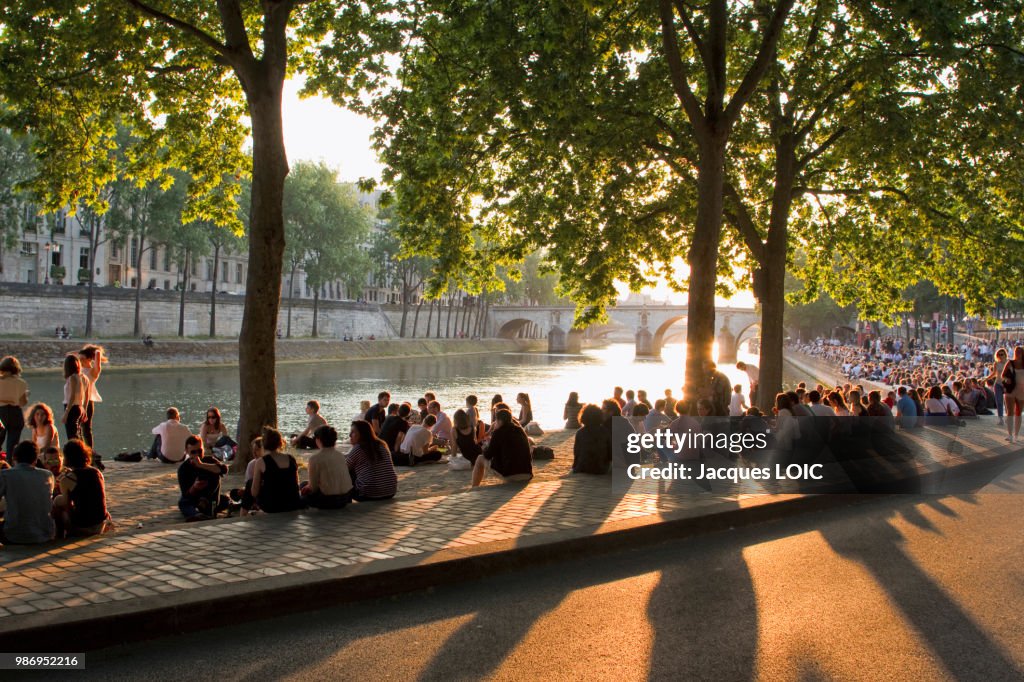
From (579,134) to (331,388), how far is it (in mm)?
28422

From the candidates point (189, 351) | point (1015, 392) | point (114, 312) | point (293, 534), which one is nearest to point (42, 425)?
point (293, 534)

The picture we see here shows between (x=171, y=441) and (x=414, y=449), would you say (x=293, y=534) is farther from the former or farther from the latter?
(x=171, y=441)

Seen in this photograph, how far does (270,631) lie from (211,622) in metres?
0.36

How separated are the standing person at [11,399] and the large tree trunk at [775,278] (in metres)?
13.5

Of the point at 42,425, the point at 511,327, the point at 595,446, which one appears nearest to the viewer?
the point at 42,425

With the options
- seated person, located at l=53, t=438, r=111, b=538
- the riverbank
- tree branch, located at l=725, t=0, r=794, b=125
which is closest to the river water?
the riverbank

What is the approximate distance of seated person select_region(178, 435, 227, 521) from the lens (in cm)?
870

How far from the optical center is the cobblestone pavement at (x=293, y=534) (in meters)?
5.67

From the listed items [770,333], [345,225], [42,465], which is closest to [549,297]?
[345,225]

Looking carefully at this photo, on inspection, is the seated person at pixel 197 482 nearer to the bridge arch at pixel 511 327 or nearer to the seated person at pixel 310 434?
the seated person at pixel 310 434

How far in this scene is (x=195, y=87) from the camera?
48.0 ft

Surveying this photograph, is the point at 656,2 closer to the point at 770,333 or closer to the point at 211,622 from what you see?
the point at 770,333

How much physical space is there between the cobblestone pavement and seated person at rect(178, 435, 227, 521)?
0.22m

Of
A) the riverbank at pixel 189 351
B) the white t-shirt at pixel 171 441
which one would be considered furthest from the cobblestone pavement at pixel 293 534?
the riverbank at pixel 189 351
